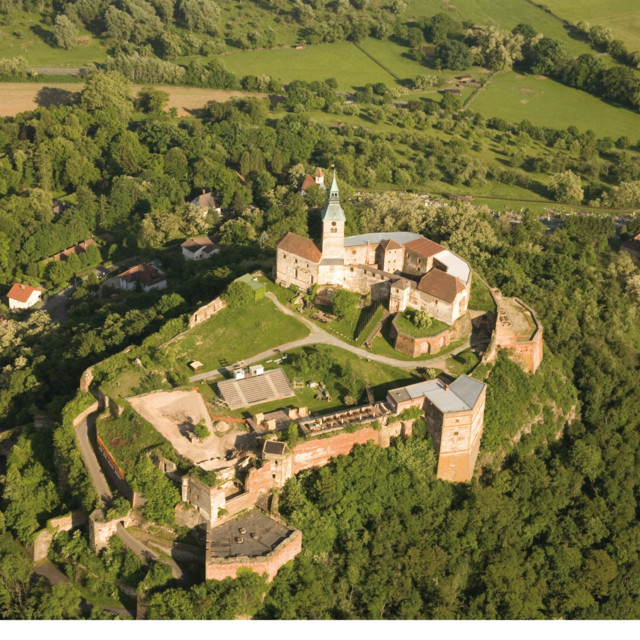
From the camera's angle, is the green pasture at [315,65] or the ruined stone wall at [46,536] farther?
the green pasture at [315,65]

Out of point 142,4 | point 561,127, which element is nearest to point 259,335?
point 561,127

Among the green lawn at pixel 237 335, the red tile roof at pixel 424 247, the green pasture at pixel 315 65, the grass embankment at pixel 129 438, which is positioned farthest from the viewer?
the green pasture at pixel 315 65

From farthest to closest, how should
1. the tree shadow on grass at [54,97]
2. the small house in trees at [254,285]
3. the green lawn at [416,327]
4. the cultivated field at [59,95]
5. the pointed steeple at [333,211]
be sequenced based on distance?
the tree shadow on grass at [54,97] < the cultivated field at [59,95] < the small house in trees at [254,285] < the pointed steeple at [333,211] < the green lawn at [416,327]

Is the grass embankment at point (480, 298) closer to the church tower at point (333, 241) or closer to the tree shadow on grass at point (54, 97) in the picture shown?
the church tower at point (333, 241)

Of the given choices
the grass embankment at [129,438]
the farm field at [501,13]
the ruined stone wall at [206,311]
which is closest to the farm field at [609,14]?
the farm field at [501,13]

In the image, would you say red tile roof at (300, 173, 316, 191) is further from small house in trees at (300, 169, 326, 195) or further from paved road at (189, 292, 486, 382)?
paved road at (189, 292, 486, 382)

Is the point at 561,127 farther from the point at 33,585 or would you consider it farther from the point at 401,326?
the point at 33,585
